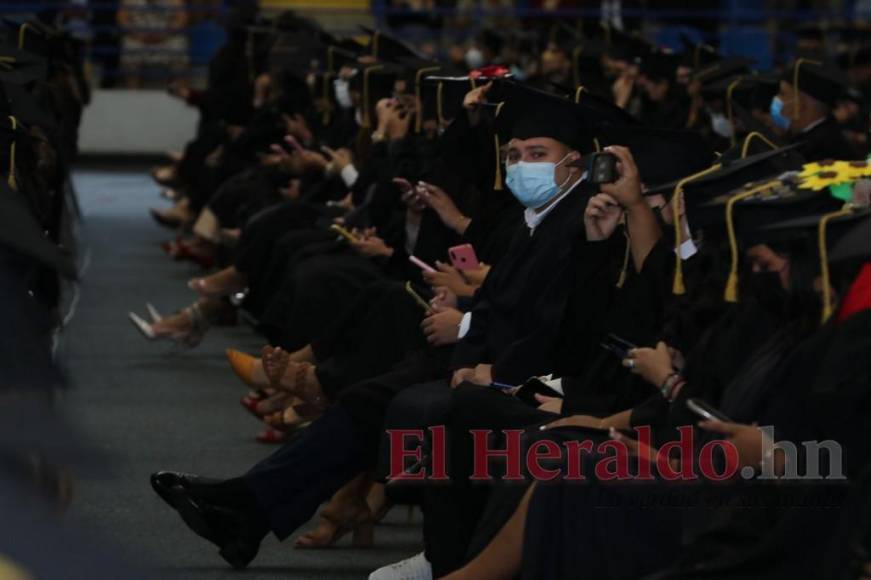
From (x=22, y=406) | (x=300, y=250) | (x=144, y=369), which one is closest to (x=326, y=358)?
(x=300, y=250)

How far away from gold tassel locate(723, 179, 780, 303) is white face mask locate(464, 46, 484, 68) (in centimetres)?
903

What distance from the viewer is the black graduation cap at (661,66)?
474 inches

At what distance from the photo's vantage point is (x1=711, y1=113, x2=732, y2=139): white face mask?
9.75m

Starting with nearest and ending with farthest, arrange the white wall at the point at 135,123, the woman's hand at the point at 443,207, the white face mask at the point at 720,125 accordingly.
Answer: the woman's hand at the point at 443,207
the white face mask at the point at 720,125
the white wall at the point at 135,123

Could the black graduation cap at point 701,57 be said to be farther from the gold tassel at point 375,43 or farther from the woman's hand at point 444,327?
the woman's hand at point 444,327

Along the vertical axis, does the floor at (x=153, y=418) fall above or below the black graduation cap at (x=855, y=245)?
below

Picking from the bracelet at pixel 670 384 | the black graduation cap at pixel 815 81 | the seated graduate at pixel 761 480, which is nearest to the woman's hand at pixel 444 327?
the bracelet at pixel 670 384

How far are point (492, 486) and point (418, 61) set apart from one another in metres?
4.46

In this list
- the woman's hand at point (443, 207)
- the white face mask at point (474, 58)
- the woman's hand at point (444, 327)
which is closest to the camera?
the woman's hand at point (444, 327)

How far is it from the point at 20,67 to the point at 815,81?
355 centimetres

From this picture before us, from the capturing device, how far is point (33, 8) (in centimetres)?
1886

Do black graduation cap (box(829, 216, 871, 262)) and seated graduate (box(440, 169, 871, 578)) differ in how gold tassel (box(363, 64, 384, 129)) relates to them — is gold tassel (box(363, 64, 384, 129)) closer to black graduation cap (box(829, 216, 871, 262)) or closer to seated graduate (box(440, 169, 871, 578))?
seated graduate (box(440, 169, 871, 578))

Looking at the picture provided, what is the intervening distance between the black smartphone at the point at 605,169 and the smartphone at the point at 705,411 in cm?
112

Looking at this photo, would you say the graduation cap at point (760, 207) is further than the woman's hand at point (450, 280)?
No
